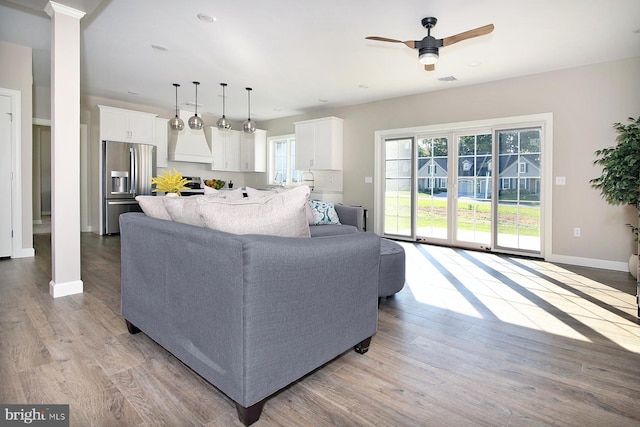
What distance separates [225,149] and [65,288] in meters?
5.72

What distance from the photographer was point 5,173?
439 centimetres

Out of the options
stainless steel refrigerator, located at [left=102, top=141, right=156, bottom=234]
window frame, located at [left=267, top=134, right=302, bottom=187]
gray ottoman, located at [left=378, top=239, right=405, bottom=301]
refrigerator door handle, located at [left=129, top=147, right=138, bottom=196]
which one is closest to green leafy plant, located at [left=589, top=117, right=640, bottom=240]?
gray ottoman, located at [left=378, top=239, right=405, bottom=301]

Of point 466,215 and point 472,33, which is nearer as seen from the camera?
point 472,33

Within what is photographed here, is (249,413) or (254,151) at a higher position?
(254,151)

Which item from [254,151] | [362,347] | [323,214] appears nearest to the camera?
[362,347]

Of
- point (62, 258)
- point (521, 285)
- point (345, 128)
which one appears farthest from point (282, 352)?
point (345, 128)

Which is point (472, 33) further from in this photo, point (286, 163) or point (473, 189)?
point (286, 163)

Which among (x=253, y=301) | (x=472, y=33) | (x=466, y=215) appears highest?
(x=472, y=33)

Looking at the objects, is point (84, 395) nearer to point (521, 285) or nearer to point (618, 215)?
point (521, 285)

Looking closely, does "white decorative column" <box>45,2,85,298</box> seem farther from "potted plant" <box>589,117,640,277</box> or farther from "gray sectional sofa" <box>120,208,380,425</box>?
"potted plant" <box>589,117,640,277</box>

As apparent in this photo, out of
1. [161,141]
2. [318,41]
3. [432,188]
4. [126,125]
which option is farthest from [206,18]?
[161,141]

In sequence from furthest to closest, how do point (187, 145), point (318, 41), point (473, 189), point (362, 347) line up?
point (187, 145)
point (473, 189)
point (318, 41)
point (362, 347)

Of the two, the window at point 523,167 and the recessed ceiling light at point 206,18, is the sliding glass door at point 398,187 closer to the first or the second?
the window at point 523,167

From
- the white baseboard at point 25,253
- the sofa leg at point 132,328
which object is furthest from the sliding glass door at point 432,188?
the white baseboard at point 25,253
